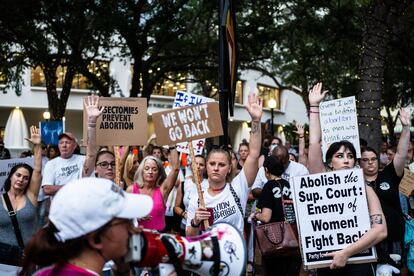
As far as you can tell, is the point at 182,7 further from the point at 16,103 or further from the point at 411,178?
the point at 16,103

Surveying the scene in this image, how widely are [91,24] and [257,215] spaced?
9.39 meters

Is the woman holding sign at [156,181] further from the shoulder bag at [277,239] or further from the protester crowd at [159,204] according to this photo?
the shoulder bag at [277,239]

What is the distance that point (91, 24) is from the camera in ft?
46.2

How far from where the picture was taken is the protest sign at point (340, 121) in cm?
748

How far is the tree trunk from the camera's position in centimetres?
866

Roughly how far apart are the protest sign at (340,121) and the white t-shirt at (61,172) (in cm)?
350

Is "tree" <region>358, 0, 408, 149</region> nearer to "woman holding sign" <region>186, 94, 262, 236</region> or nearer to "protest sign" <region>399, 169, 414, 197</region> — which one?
"protest sign" <region>399, 169, 414, 197</region>

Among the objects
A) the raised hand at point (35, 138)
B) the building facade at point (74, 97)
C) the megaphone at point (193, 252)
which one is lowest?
the megaphone at point (193, 252)

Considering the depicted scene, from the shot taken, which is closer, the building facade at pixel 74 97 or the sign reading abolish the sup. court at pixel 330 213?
the sign reading abolish the sup. court at pixel 330 213

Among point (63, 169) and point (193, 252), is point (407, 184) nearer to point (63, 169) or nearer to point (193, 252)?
point (63, 169)

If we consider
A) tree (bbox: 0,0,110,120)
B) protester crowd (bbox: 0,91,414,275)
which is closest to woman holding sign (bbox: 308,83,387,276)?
protester crowd (bbox: 0,91,414,275)

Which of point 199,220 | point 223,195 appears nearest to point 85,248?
point 199,220

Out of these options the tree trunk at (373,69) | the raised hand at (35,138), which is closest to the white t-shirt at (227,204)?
the raised hand at (35,138)

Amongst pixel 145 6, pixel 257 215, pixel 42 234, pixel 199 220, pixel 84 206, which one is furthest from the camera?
pixel 145 6
